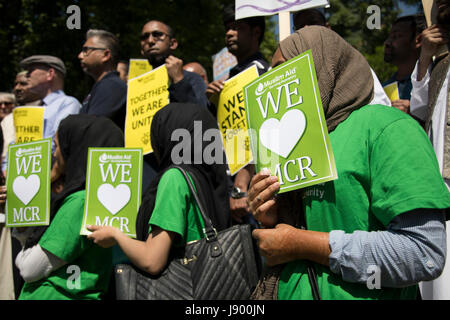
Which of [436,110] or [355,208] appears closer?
[355,208]

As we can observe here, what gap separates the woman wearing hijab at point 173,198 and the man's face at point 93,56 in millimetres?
2135

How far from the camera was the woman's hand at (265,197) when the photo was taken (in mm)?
1614

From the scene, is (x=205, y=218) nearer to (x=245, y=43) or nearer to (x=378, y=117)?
(x=378, y=117)

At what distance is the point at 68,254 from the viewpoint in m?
2.74

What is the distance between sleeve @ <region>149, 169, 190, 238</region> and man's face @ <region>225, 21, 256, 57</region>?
2.01 meters

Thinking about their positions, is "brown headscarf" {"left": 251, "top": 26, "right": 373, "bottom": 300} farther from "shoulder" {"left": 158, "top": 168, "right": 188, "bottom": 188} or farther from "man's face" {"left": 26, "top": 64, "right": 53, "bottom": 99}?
"man's face" {"left": 26, "top": 64, "right": 53, "bottom": 99}

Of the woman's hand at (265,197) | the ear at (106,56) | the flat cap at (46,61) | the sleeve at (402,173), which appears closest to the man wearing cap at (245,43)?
the ear at (106,56)

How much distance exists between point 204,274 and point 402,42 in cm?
286

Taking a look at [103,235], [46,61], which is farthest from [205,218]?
[46,61]

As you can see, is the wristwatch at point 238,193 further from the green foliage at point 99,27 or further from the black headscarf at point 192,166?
the green foliage at point 99,27

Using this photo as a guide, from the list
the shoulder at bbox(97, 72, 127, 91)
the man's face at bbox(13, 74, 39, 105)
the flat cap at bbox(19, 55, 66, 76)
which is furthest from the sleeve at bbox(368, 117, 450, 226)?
the man's face at bbox(13, 74, 39, 105)

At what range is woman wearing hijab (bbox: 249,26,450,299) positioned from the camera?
1.40 meters
